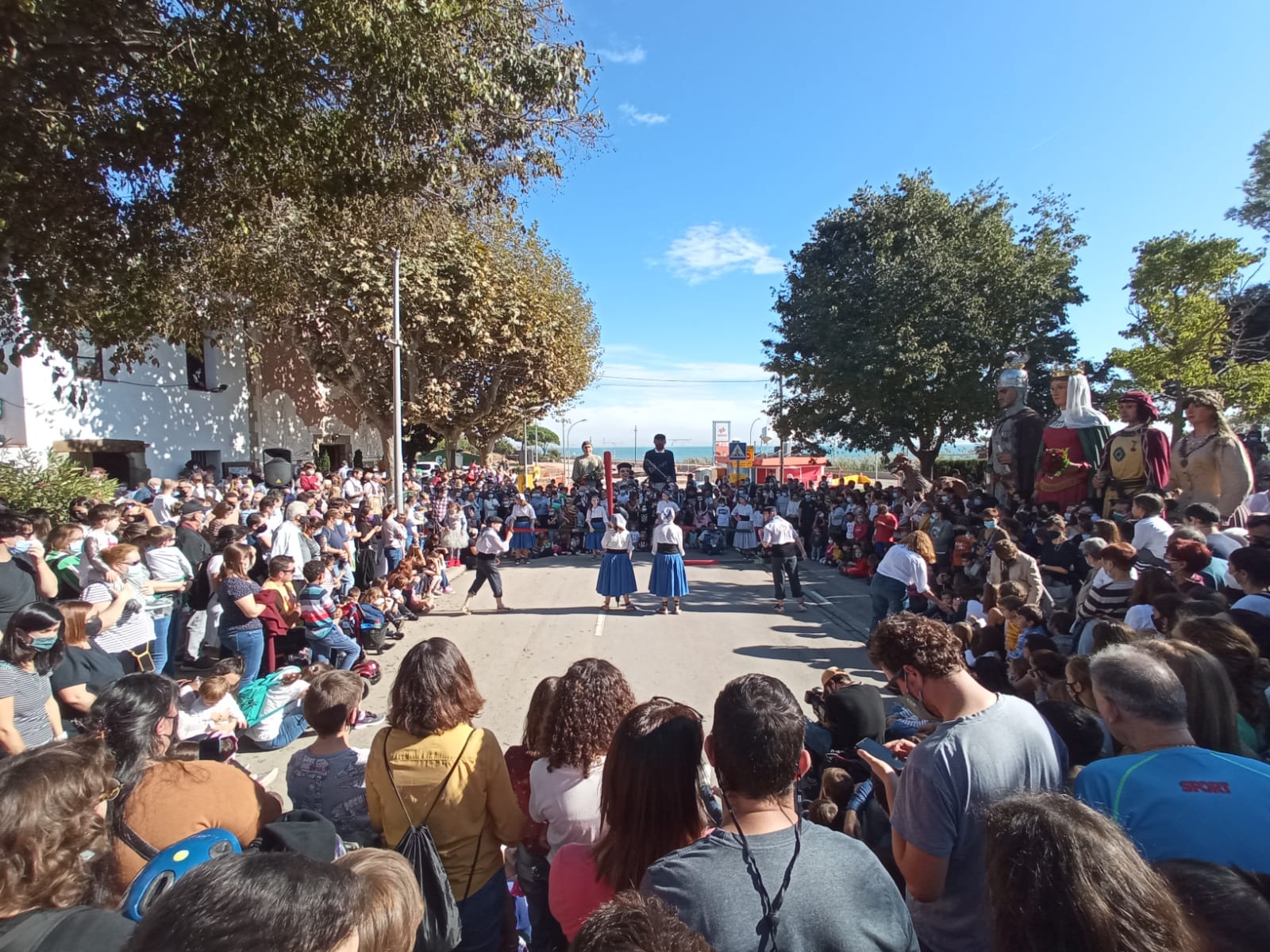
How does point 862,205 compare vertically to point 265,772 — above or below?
above

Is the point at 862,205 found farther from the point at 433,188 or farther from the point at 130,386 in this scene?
the point at 130,386

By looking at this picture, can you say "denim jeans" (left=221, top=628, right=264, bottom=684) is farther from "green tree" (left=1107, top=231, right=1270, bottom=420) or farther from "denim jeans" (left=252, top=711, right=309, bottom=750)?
"green tree" (left=1107, top=231, right=1270, bottom=420)

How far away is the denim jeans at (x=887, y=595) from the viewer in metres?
7.64

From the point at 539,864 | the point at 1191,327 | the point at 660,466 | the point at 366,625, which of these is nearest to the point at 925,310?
the point at 1191,327

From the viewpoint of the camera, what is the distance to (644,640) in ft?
29.2

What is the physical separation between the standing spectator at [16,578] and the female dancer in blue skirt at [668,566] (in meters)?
7.21

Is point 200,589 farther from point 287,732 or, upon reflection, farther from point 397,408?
point 397,408

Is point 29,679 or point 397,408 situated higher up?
point 397,408

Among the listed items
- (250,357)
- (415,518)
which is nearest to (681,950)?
(415,518)

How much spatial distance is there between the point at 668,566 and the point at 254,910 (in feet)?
31.1

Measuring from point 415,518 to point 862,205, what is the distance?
1496 centimetres

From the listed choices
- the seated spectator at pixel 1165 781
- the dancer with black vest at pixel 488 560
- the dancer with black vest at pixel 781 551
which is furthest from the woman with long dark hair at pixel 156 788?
the dancer with black vest at pixel 781 551

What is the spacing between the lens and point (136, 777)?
100.0 inches

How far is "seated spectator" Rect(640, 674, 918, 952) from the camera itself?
1.53 meters
